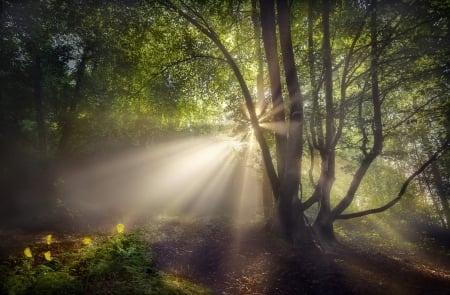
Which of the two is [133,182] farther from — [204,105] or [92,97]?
[204,105]

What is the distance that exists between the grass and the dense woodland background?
17.7 ft

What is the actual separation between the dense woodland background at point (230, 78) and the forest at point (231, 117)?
0.08 metres

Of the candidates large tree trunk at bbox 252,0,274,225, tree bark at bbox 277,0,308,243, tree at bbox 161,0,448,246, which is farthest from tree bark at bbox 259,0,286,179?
large tree trunk at bbox 252,0,274,225

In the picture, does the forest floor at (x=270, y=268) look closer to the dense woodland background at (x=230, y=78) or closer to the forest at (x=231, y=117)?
the forest at (x=231, y=117)

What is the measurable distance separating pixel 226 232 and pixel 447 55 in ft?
33.6

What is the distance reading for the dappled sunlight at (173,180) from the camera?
93.1ft

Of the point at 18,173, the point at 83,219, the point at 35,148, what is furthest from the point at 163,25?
the point at 35,148

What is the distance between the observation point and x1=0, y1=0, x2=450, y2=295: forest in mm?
7836

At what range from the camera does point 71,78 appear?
2414 cm

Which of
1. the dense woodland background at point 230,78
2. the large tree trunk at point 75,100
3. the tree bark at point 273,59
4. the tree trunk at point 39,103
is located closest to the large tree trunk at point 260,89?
the dense woodland background at point 230,78

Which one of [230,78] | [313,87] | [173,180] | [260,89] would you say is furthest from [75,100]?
[313,87]

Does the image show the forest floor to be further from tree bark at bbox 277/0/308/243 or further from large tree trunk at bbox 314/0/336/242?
large tree trunk at bbox 314/0/336/242

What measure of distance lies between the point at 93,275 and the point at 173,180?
2840 cm

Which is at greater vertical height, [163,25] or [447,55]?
[163,25]
